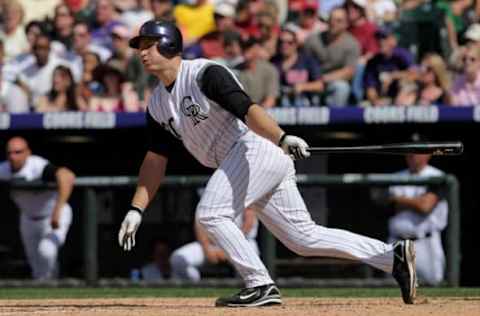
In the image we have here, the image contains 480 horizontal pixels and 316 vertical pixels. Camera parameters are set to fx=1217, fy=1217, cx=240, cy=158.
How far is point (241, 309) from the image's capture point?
6.00 m

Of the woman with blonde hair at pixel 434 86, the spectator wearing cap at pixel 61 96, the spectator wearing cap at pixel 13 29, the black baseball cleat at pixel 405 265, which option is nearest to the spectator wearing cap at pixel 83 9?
the spectator wearing cap at pixel 13 29

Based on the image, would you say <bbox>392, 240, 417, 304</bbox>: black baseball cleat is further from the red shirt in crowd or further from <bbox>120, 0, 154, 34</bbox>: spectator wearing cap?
<bbox>120, 0, 154, 34</bbox>: spectator wearing cap

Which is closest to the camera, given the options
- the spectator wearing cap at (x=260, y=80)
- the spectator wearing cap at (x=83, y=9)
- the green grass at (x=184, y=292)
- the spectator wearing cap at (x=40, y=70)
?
the green grass at (x=184, y=292)

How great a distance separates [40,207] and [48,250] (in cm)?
43

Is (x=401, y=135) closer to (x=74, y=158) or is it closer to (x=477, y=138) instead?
(x=477, y=138)

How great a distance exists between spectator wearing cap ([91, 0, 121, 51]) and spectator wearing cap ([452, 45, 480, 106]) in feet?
11.9

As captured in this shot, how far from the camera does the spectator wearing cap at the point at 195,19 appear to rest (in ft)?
39.6

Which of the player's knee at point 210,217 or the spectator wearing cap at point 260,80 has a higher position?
the spectator wearing cap at point 260,80

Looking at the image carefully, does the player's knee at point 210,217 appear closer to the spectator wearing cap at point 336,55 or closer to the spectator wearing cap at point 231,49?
the spectator wearing cap at point 336,55

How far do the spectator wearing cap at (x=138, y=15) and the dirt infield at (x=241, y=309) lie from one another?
17.6ft

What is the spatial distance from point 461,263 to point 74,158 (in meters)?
3.76

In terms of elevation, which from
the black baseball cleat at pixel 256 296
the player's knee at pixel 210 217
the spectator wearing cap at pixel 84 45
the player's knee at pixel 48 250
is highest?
the spectator wearing cap at pixel 84 45

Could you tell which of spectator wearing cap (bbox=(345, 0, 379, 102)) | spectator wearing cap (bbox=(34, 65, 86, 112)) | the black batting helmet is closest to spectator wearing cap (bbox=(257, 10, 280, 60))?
spectator wearing cap (bbox=(345, 0, 379, 102))

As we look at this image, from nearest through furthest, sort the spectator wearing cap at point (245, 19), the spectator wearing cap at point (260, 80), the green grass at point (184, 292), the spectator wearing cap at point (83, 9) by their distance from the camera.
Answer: the green grass at point (184, 292) → the spectator wearing cap at point (260, 80) → the spectator wearing cap at point (245, 19) → the spectator wearing cap at point (83, 9)
